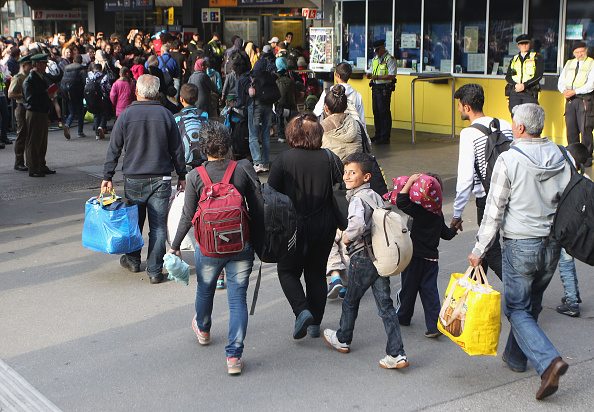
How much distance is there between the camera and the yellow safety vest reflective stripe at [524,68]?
1168cm

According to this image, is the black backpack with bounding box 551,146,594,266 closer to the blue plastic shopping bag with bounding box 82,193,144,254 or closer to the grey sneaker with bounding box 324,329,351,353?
the grey sneaker with bounding box 324,329,351,353

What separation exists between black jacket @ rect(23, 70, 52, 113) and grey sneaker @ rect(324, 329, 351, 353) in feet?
23.6

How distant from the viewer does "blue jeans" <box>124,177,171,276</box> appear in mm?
6441

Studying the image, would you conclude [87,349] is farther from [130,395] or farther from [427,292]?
[427,292]

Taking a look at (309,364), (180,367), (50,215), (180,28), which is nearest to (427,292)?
(309,364)

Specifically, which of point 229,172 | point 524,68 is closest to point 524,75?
point 524,68

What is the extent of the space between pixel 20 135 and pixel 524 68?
798cm

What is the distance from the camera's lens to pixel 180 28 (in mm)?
29609

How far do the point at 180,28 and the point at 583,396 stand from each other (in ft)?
89.7

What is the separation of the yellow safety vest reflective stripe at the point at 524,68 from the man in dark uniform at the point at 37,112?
7292 millimetres

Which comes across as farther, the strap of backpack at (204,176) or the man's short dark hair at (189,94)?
the man's short dark hair at (189,94)

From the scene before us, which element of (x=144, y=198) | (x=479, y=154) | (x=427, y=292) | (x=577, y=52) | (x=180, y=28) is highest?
(x=180, y=28)

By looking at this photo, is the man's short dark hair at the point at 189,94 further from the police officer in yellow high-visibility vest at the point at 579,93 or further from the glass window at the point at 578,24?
the glass window at the point at 578,24

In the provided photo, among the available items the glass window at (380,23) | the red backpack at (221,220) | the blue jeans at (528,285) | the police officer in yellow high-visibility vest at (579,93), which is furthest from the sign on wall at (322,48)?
the blue jeans at (528,285)
